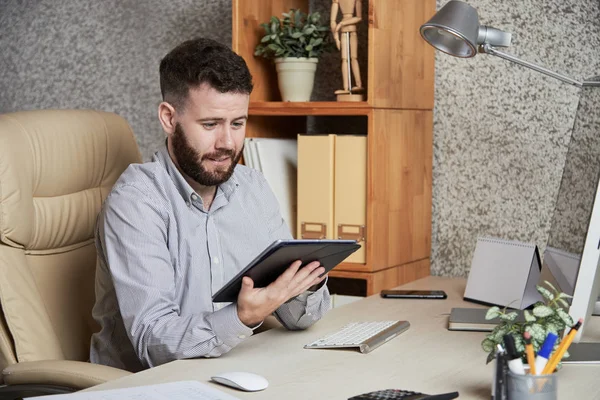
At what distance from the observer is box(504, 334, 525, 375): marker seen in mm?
1098

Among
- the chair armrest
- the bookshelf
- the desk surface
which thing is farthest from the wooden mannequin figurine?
the chair armrest

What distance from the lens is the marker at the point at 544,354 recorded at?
1.09 meters

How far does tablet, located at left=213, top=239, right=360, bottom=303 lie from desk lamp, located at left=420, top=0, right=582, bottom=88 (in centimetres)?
54

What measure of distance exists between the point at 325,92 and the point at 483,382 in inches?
53.1

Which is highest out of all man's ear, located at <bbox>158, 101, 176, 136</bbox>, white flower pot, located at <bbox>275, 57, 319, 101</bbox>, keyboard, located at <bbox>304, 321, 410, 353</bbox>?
white flower pot, located at <bbox>275, 57, 319, 101</bbox>

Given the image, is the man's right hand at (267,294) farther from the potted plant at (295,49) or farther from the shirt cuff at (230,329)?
the potted plant at (295,49)

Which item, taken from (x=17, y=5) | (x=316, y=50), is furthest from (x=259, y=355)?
(x=17, y=5)

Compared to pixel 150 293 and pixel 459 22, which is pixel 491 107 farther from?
pixel 150 293

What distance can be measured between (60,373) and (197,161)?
1.67 ft

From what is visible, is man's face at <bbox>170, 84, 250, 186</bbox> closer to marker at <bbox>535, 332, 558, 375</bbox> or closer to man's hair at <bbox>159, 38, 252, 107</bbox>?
man's hair at <bbox>159, 38, 252, 107</bbox>

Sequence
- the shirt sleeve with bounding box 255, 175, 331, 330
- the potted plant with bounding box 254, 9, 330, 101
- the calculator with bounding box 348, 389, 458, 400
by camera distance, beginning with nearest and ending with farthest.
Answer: the calculator with bounding box 348, 389, 458, 400 → the shirt sleeve with bounding box 255, 175, 331, 330 → the potted plant with bounding box 254, 9, 330, 101

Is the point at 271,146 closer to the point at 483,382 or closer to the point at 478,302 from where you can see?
the point at 478,302

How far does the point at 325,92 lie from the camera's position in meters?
2.51

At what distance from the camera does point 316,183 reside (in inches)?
87.1
